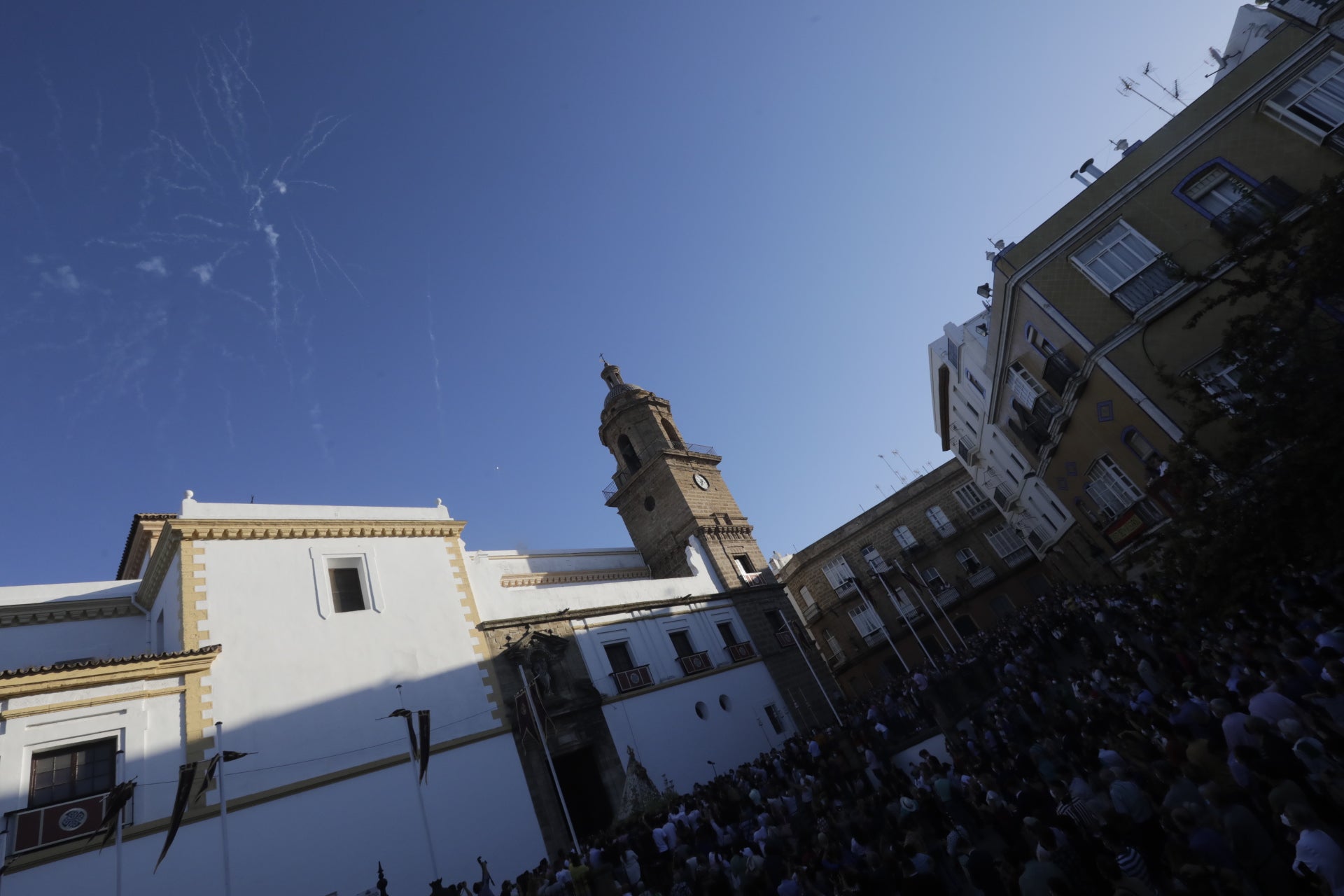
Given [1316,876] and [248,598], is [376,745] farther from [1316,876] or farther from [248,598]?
[1316,876]

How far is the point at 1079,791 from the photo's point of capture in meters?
6.45

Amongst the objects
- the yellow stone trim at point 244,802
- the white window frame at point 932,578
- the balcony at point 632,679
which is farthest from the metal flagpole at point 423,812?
the white window frame at point 932,578

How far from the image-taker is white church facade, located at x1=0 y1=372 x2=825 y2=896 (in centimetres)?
1162

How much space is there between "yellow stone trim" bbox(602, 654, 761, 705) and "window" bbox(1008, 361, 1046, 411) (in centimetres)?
1344

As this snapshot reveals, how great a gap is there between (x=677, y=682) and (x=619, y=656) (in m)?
2.17

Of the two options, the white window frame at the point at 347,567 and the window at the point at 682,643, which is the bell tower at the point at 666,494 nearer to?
the window at the point at 682,643

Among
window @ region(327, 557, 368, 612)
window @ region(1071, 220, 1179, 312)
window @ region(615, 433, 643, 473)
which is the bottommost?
window @ region(1071, 220, 1179, 312)

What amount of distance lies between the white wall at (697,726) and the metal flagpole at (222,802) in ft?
31.1

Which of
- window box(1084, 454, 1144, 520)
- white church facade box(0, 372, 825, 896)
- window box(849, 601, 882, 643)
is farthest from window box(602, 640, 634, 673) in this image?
window box(849, 601, 882, 643)

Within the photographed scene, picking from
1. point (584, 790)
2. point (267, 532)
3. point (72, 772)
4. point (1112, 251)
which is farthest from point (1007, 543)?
point (72, 772)

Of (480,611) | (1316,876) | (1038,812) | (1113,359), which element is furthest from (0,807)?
(1113,359)

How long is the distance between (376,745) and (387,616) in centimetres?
343

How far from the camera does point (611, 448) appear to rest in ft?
109

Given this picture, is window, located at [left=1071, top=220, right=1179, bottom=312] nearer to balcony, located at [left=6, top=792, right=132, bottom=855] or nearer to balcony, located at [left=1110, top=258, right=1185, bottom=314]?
balcony, located at [left=1110, top=258, right=1185, bottom=314]
